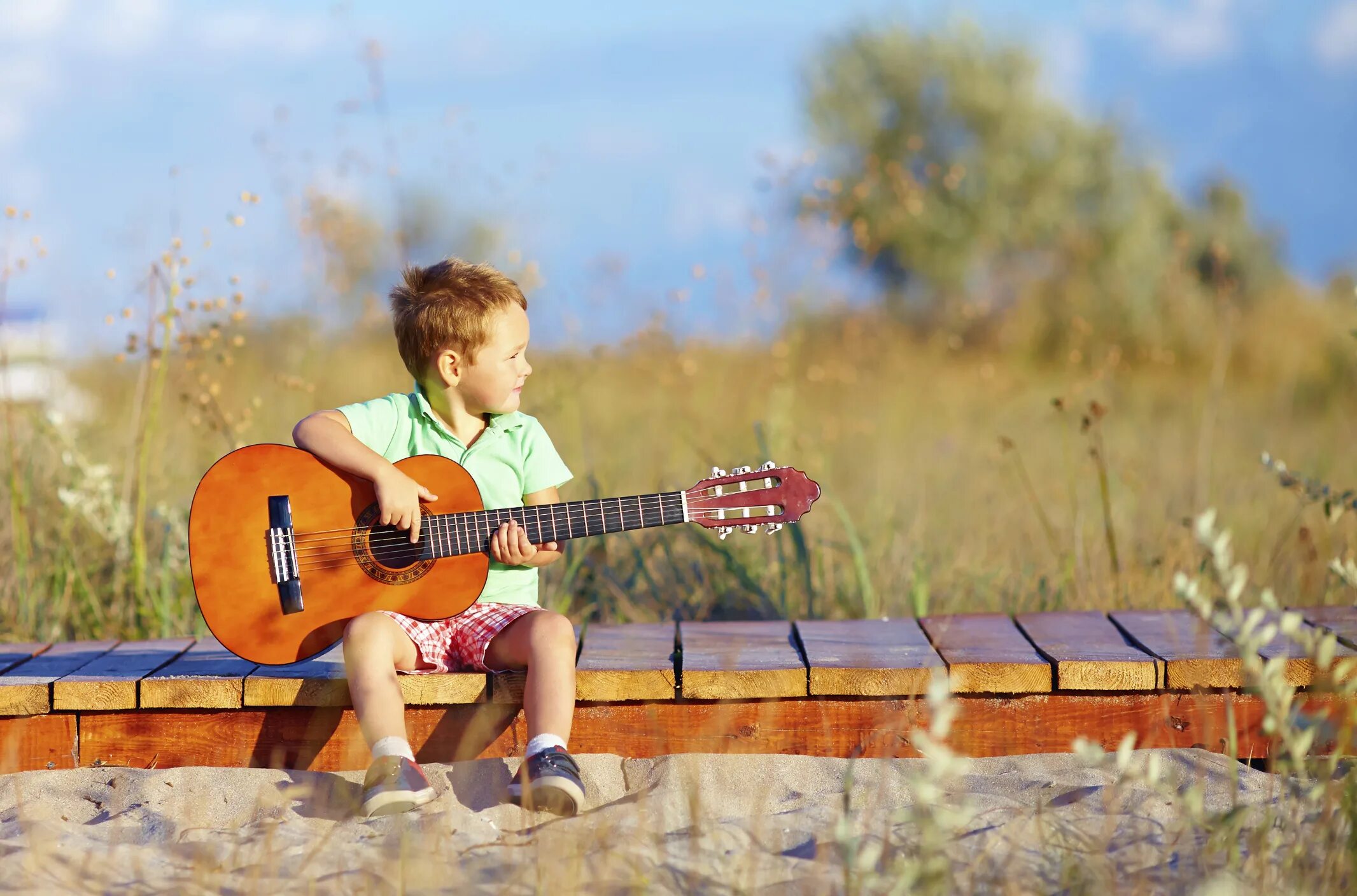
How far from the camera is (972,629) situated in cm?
328

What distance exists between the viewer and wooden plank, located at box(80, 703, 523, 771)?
111 inches

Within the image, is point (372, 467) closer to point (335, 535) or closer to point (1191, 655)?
point (335, 535)

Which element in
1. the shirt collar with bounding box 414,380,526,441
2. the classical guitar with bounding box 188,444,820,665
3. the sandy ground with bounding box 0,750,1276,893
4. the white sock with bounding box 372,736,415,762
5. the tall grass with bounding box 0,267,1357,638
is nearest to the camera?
the sandy ground with bounding box 0,750,1276,893

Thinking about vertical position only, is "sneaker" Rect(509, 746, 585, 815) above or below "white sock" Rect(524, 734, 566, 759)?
below

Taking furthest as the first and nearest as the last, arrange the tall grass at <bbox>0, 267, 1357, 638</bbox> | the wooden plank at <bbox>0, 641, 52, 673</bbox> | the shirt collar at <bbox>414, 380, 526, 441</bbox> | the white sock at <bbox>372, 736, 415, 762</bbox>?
the tall grass at <bbox>0, 267, 1357, 638</bbox> < the wooden plank at <bbox>0, 641, 52, 673</bbox> < the shirt collar at <bbox>414, 380, 526, 441</bbox> < the white sock at <bbox>372, 736, 415, 762</bbox>

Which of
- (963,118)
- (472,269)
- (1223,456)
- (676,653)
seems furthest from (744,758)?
(963,118)

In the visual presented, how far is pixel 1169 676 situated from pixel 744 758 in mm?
989

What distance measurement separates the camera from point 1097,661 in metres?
2.84

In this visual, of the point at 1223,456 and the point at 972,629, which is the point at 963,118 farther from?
the point at 972,629

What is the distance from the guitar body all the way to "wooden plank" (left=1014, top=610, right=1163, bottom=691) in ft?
4.47

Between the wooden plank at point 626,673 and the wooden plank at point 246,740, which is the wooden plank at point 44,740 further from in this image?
the wooden plank at point 626,673

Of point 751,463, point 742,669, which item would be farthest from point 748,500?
point 751,463

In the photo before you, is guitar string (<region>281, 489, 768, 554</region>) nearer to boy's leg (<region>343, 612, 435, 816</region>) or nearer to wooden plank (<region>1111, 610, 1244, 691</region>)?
boy's leg (<region>343, 612, 435, 816</region>)

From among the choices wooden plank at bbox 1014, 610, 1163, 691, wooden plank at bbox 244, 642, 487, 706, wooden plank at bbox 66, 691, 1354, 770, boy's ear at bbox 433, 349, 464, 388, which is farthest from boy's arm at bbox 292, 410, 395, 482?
wooden plank at bbox 1014, 610, 1163, 691
